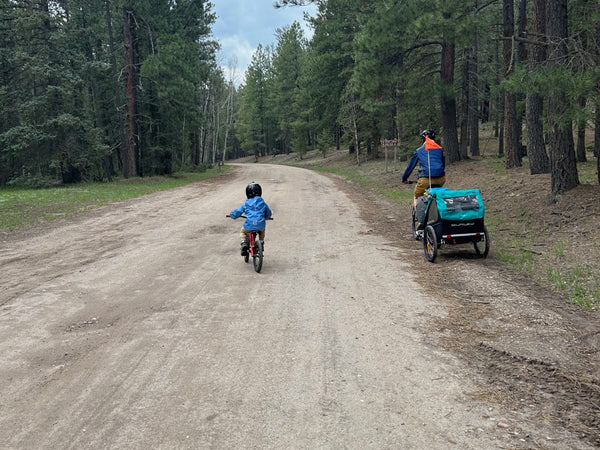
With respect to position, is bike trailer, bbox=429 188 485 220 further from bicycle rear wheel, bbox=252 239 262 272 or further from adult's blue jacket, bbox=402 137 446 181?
bicycle rear wheel, bbox=252 239 262 272

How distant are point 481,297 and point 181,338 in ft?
13.0

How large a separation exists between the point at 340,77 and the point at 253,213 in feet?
104

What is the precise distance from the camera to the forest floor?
350cm

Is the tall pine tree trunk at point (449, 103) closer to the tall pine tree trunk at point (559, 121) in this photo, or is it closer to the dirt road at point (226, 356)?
the tall pine tree trunk at point (559, 121)

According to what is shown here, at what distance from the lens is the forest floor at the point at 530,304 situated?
350cm

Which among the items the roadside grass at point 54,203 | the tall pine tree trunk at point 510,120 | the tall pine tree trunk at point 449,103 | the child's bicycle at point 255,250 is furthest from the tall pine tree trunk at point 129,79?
the child's bicycle at point 255,250

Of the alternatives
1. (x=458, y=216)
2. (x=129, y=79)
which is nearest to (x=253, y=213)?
(x=458, y=216)

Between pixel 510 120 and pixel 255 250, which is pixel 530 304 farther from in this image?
pixel 510 120

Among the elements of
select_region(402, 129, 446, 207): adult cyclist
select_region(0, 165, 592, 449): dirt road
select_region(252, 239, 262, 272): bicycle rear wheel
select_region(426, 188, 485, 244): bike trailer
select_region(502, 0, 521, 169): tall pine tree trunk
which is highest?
select_region(502, 0, 521, 169): tall pine tree trunk

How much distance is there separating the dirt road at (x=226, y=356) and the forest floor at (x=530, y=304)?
29 cm

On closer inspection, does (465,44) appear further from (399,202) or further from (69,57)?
(69,57)

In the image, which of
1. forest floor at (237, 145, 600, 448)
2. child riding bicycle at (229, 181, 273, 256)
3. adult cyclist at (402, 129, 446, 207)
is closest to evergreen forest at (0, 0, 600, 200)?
forest floor at (237, 145, 600, 448)

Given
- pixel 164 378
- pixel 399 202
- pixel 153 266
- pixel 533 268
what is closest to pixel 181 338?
pixel 164 378

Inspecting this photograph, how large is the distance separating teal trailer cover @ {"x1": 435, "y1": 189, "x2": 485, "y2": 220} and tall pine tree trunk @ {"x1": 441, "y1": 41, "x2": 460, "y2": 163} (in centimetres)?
1361
